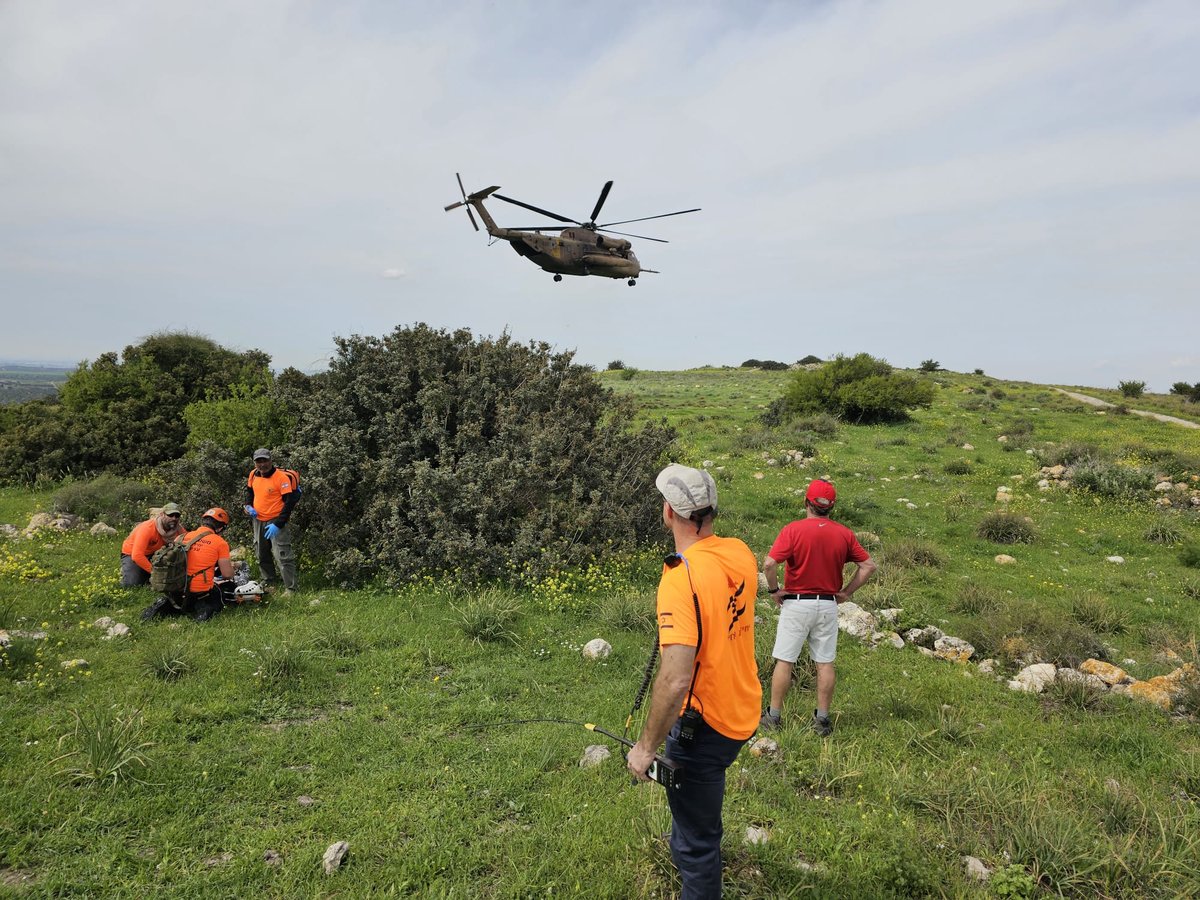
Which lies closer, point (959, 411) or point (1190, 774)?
point (1190, 774)

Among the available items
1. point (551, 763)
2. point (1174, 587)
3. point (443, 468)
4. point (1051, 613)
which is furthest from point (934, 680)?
point (443, 468)

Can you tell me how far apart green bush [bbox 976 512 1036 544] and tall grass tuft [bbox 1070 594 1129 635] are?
142 inches

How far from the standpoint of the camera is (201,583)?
7.76 metres

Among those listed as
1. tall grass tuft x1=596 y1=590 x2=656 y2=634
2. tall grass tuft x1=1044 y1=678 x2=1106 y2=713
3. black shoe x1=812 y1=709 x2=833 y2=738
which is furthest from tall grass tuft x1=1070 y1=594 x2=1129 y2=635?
tall grass tuft x1=596 y1=590 x2=656 y2=634

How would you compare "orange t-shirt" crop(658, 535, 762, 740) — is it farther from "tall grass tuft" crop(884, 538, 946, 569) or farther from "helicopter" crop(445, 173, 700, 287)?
"helicopter" crop(445, 173, 700, 287)

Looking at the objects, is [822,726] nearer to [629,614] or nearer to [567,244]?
[629,614]

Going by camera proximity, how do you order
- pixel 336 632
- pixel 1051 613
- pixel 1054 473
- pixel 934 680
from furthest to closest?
1. pixel 1054 473
2. pixel 1051 613
3. pixel 336 632
4. pixel 934 680

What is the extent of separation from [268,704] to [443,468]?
4.44m

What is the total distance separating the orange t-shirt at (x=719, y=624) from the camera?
291 cm

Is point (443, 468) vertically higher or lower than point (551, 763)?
higher

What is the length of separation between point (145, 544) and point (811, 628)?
28.7 feet

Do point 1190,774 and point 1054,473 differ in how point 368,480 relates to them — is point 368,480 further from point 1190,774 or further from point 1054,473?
point 1054,473

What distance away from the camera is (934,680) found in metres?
6.44

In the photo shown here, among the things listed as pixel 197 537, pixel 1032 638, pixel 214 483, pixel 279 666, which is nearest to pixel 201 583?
pixel 197 537
